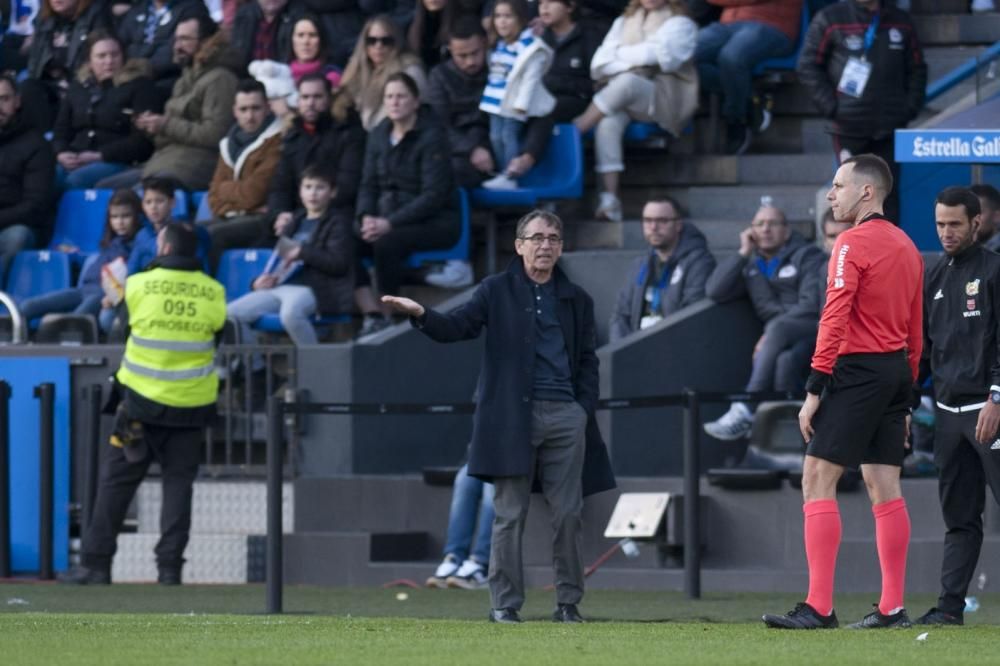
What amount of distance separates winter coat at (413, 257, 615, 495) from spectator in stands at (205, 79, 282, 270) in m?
6.07

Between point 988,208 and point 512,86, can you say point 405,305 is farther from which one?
point 512,86

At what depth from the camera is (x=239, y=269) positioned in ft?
55.9

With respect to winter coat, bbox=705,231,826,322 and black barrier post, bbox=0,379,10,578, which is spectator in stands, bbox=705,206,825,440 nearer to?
winter coat, bbox=705,231,826,322

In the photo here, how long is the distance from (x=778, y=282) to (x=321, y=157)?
3.95m

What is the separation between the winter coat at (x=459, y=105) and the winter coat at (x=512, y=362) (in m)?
5.68

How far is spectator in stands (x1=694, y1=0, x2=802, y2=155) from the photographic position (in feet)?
56.5

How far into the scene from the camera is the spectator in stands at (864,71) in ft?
52.8

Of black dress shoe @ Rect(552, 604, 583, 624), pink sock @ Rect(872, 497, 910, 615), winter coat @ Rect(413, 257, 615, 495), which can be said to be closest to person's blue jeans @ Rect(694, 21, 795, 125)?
winter coat @ Rect(413, 257, 615, 495)

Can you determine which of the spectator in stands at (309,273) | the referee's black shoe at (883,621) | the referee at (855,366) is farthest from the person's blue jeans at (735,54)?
the referee's black shoe at (883,621)

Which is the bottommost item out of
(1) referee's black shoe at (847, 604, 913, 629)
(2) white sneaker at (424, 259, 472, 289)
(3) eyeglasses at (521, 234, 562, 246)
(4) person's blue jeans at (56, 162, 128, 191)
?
(1) referee's black shoe at (847, 604, 913, 629)

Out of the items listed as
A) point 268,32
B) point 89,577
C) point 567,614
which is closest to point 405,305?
point 567,614

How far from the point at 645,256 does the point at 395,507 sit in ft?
7.63

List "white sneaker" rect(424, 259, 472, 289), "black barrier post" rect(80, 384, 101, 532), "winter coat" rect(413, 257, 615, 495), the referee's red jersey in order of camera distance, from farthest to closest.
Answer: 1. "white sneaker" rect(424, 259, 472, 289)
2. "black barrier post" rect(80, 384, 101, 532)
3. "winter coat" rect(413, 257, 615, 495)
4. the referee's red jersey

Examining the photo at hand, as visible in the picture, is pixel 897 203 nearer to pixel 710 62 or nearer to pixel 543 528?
pixel 710 62
